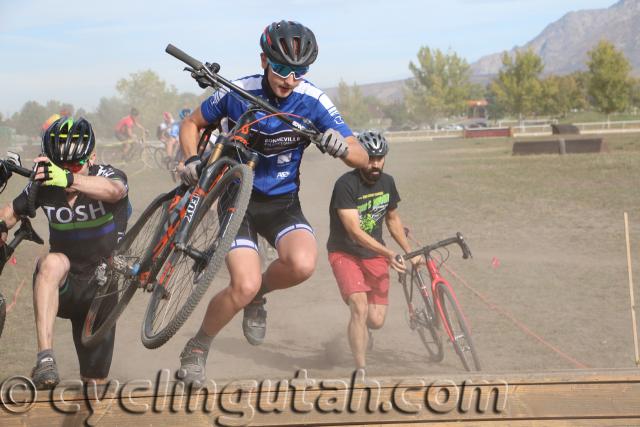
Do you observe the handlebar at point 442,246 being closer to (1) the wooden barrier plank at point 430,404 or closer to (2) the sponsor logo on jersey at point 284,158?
(2) the sponsor logo on jersey at point 284,158

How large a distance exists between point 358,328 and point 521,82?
278ft

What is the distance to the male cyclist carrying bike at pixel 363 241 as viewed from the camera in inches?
303

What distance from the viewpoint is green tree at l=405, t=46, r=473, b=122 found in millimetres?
112125

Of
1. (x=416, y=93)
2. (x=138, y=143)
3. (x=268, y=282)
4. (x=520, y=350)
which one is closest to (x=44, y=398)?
(x=268, y=282)

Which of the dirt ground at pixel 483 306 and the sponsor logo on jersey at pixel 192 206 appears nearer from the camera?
the sponsor logo on jersey at pixel 192 206

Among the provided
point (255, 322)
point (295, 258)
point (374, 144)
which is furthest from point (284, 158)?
point (374, 144)

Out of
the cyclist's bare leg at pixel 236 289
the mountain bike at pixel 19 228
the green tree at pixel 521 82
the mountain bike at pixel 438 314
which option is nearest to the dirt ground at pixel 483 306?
the mountain bike at pixel 438 314

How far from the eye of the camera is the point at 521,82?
88.1 metres

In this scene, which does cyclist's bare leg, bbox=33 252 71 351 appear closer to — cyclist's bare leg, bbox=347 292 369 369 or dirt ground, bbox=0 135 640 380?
dirt ground, bbox=0 135 640 380

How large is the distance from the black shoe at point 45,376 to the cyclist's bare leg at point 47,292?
207 mm

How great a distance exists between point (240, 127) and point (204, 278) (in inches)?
42.7

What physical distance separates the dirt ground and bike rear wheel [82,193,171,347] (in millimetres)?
1198

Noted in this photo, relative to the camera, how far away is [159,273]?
203 inches

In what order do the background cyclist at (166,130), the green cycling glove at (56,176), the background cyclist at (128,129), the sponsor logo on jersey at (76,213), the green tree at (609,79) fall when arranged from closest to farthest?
the green cycling glove at (56,176), the sponsor logo on jersey at (76,213), the background cyclist at (166,130), the background cyclist at (128,129), the green tree at (609,79)
